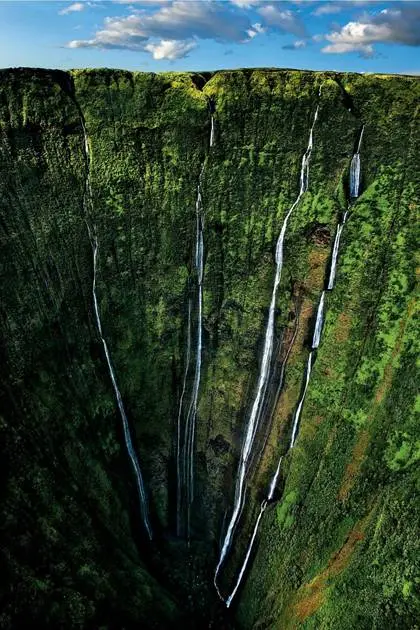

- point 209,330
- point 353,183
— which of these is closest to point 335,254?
point 353,183

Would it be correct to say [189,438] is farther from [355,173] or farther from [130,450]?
[355,173]

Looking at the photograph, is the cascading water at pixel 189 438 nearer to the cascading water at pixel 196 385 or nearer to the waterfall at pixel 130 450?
the cascading water at pixel 196 385

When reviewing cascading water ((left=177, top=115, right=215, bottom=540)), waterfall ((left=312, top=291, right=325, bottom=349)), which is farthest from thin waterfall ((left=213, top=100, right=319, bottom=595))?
cascading water ((left=177, top=115, right=215, bottom=540))

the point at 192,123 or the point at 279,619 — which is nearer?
the point at 279,619

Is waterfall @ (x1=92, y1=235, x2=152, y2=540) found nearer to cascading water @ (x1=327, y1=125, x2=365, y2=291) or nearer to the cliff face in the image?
the cliff face

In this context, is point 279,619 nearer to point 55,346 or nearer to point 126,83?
point 55,346

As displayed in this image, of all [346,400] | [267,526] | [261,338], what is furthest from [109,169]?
[267,526]

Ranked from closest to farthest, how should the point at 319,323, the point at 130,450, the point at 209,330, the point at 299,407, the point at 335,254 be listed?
the point at 299,407 → the point at 130,450 → the point at 319,323 → the point at 335,254 → the point at 209,330
